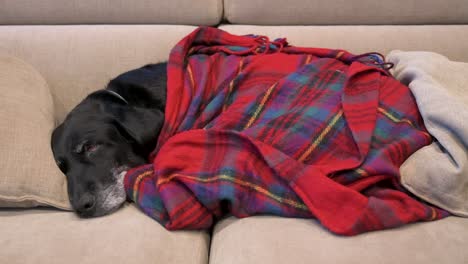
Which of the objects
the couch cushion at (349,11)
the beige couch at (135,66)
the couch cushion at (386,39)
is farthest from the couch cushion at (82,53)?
the couch cushion at (386,39)

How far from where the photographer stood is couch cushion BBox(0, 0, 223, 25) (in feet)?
4.79

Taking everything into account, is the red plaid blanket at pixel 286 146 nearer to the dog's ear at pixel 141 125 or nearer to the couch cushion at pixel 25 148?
the dog's ear at pixel 141 125

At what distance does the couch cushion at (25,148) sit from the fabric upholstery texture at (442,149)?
0.88m

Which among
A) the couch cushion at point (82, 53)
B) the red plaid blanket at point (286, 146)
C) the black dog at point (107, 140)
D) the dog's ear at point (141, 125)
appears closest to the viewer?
the red plaid blanket at point (286, 146)

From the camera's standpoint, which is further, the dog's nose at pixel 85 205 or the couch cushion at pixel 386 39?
the couch cushion at pixel 386 39

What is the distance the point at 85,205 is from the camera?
0.94m

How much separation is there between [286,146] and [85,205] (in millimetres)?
530

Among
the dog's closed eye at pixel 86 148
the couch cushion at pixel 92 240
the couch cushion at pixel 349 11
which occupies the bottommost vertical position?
the couch cushion at pixel 92 240

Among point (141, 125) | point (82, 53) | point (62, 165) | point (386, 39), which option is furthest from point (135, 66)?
point (386, 39)

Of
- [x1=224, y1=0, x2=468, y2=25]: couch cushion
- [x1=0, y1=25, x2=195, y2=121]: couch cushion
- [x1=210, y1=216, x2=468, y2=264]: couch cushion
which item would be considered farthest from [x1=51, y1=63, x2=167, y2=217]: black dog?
[x1=224, y1=0, x2=468, y2=25]: couch cushion

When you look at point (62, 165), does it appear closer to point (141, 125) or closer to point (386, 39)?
point (141, 125)

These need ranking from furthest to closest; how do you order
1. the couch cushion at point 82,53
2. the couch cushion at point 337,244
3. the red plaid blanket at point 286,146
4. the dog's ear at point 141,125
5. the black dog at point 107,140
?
the couch cushion at point 82,53 < the dog's ear at point 141,125 < the black dog at point 107,140 < the red plaid blanket at point 286,146 < the couch cushion at point 337,244

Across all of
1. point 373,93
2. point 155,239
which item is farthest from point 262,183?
point 373,93

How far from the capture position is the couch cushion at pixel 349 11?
1.44m
